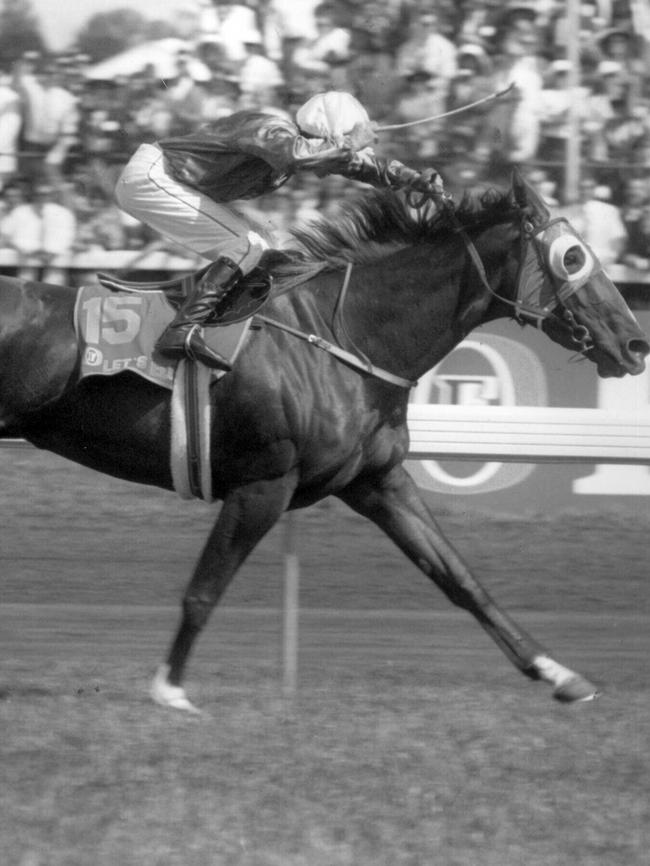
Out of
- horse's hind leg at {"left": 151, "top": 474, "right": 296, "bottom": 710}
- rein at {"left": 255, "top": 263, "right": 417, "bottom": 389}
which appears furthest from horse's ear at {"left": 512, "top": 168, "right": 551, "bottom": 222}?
horse's hind leg at {"left": 151, "top": 474, "right": 296, "bottom": 710}

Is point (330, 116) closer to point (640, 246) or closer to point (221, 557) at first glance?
point (221, 557)

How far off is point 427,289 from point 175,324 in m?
0.89

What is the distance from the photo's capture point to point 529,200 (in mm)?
5367

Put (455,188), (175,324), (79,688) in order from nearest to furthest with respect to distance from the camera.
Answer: (175,324) → (79,688) → (455,188)

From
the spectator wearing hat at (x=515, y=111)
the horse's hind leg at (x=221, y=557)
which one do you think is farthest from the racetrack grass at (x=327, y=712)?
the spectator wearing hat at (x=515, y=111)

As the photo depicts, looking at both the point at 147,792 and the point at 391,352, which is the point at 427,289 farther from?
the point at 147,792

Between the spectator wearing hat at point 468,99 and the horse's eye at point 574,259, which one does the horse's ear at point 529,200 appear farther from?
the spectator wearing hat at point 468,99

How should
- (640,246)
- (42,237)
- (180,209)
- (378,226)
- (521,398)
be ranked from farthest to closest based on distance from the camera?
1. (640,246)
2. (42,237)
3. (521,398)
4. (378,226)
5. (180,209)

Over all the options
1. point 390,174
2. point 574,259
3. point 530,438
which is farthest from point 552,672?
point 390,174

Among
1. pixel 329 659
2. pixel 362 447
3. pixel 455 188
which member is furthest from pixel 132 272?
pixel 362 447

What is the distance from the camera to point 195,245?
554 cm

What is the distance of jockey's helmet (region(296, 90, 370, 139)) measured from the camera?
17.7ft

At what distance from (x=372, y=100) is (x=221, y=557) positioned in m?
5.38

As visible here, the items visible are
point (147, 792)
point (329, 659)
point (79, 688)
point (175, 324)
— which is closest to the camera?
point (147, 792)
